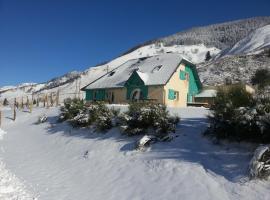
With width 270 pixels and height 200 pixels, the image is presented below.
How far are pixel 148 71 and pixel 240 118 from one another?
2447 centimetres

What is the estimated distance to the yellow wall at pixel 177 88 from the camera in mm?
Answer: 30778

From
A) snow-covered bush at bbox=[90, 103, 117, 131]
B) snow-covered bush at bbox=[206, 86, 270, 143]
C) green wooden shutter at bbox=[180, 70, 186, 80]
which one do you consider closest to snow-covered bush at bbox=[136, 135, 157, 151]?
snow-covered bush at bbox=[206, 86, 270, 143]

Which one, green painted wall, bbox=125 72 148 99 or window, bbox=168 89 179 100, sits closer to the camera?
window, bbox=168 89 179 100

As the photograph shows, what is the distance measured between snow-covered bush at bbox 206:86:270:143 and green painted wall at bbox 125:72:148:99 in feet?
64.0

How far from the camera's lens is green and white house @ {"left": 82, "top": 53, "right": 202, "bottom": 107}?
30906mm

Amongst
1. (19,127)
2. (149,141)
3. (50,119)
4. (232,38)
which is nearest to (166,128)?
(149,141)

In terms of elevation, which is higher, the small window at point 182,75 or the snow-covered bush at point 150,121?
the small window at point 182,75

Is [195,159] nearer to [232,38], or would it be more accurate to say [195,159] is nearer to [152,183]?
[152,183]

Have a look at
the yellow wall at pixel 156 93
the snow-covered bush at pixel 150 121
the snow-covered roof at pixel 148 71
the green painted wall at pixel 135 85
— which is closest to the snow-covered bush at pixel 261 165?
the snow-covered bush at pixel 150 121

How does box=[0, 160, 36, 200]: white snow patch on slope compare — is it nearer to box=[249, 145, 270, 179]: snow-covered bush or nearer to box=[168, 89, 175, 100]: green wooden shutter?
box=[249, 145, 270, 179]: snow-covered bush

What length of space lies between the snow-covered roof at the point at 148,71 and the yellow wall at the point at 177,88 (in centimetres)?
71

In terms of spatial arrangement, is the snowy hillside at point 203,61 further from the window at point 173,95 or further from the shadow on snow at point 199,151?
the shadow on snow at point 199,151

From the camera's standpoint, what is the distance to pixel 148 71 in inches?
1336

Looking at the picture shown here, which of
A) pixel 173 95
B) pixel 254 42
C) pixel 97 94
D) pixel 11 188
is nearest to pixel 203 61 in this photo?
pixel 254 42
